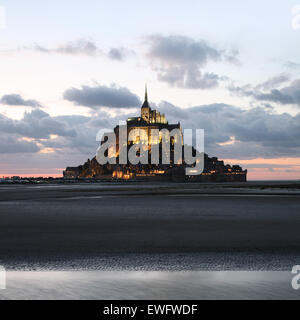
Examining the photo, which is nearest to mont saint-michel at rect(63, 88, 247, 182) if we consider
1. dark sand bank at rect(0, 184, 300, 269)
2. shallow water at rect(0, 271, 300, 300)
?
dark sand bank at rect(0, 184, 300, 269)

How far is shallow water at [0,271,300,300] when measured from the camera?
18.7ft

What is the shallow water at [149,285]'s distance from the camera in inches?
224

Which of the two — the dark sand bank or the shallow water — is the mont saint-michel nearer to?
the dark sand bank

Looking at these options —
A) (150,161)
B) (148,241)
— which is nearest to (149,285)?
(148,241)

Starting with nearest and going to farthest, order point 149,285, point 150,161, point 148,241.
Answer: point 149,285 < point 148,241 < point 150,161

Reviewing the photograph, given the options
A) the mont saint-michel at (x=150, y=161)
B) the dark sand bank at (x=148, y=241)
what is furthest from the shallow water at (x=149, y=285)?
the mont saint-michel at (x=150, y=161)

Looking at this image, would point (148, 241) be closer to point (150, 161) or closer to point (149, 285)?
point (149, 285)

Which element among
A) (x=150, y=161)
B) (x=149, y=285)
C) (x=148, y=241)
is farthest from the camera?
(x=150, y=161)

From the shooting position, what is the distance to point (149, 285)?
6.23 m

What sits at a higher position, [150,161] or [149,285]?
[150,161]

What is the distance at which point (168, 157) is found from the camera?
615 ft
